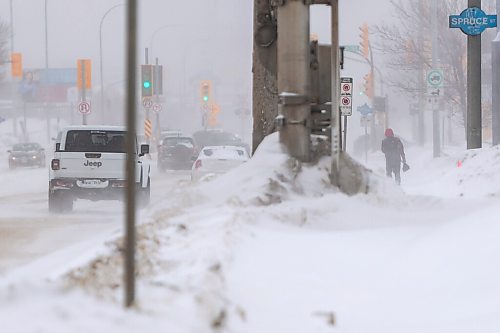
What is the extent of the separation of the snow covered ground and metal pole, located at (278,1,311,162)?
763mm

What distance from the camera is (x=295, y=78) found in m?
13.3

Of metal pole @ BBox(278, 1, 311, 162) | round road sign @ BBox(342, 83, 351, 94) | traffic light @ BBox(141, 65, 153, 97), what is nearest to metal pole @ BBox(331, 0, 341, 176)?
metal pole @ BBox(278, 1, 311, 162)

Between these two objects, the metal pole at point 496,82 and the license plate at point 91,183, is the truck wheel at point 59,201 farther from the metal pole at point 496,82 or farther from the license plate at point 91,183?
the metal pole at point 496,82

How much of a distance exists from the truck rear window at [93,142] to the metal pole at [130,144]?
1516 centimetres

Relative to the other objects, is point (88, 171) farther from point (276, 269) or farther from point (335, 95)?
point (276, 269)

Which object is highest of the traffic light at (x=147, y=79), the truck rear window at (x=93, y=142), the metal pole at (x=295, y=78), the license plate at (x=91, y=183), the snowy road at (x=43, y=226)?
the traffic light at (x=147, y=79)

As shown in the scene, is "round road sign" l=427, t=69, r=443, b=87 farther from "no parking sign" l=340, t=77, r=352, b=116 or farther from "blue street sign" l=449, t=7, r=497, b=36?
"blue street sign" l=449, t=7, r=497, b=36

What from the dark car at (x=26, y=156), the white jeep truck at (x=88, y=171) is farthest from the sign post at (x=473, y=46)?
the dark car at (x=26, y=156)

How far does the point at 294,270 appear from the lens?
8.20 metres

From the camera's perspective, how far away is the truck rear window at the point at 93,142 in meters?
20.5

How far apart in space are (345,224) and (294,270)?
9.37ft

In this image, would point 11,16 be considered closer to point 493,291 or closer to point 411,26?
point 411,26

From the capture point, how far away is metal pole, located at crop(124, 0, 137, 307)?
5.29 metres

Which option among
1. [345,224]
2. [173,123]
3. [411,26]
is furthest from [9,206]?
[173,123]
